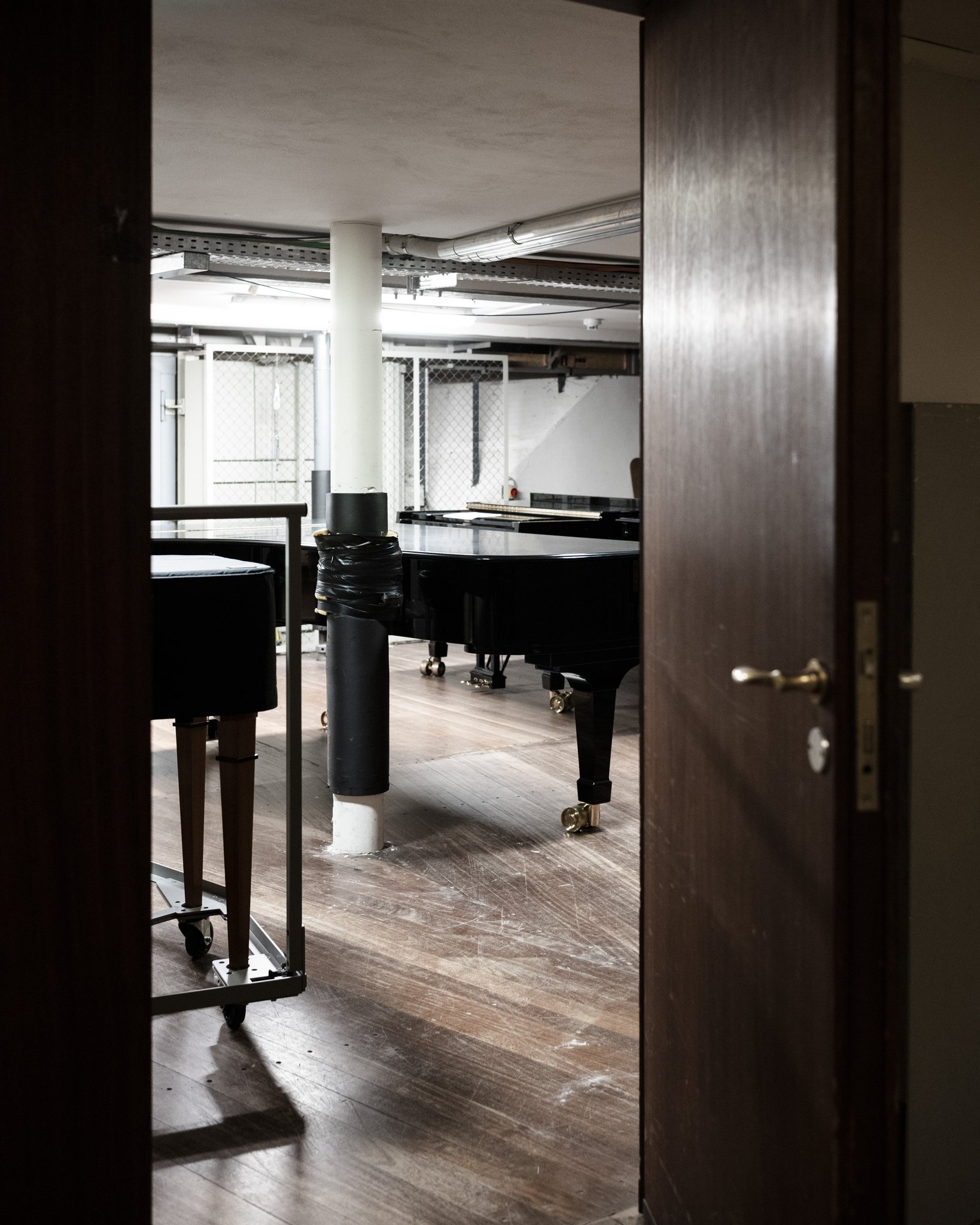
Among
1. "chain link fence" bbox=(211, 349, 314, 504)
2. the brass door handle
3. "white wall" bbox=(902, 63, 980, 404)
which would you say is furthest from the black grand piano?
"chain link fence" bbox=(211, 349, 314, 504)

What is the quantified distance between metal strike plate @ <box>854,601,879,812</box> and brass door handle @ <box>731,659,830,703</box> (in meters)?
0.04

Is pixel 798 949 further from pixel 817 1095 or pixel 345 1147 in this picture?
pixel 345 1147

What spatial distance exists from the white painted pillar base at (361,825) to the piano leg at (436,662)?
3.34 m

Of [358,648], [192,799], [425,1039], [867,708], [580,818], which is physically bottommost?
[425,1039]

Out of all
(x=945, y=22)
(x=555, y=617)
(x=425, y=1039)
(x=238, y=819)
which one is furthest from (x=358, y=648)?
(x=945, y=22)

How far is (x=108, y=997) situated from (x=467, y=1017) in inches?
66.8

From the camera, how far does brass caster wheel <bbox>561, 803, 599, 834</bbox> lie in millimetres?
4832

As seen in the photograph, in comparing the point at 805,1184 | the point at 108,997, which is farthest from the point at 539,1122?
the point at 108,997

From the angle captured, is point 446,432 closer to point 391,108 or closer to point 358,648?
point 358,648

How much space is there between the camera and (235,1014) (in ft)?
10.3

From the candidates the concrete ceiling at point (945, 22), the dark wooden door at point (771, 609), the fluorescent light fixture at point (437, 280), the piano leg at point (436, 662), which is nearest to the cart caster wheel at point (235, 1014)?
the dark wooden door at point (771, 609)

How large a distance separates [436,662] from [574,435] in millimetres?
3999

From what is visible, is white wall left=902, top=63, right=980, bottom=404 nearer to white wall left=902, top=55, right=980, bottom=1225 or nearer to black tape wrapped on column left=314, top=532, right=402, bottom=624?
white wall left=902, top=55, right=980, bottom=1225

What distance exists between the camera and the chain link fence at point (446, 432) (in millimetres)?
9750
